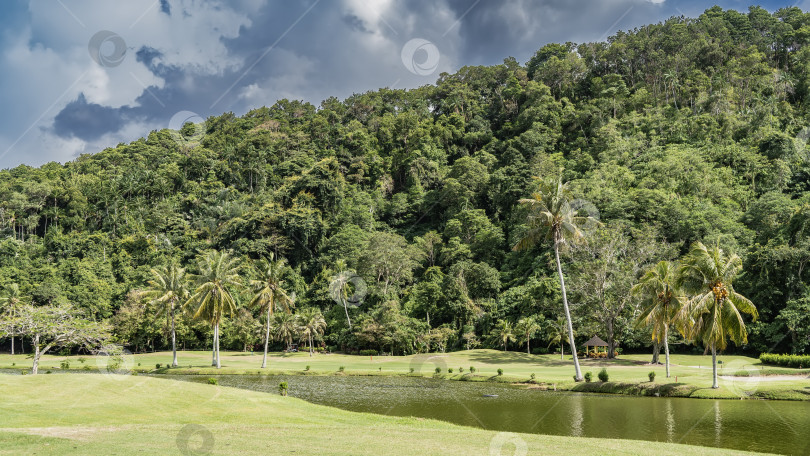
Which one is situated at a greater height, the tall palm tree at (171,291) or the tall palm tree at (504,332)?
the tall palm tree at (171,291)

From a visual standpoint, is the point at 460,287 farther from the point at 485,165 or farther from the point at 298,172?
the point at 298,172

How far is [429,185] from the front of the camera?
110m

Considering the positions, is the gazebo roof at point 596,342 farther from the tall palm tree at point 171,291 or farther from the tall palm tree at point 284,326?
the tall palm tree at point 171,291

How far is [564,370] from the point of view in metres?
45.2

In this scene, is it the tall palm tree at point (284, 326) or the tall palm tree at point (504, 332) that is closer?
the tall palm tree at point (504, 332)

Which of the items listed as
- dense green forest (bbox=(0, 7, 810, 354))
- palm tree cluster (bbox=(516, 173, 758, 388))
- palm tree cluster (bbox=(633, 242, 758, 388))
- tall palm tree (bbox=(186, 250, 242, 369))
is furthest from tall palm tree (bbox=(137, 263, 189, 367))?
palm tree cluster (bbox=(633, 242, 758, 388))

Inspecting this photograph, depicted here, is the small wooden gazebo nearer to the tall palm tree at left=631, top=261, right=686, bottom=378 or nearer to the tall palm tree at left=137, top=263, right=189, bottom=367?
the tall palm tree at left=631, top=261, right=686, bottom=378

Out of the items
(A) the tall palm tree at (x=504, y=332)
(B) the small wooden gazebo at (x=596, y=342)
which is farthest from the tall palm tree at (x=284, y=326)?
(B) the small wooden gazebo at (x=596, y=342)

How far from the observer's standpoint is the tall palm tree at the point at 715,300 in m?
29.7

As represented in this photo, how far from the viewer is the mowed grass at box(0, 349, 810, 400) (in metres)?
30.4

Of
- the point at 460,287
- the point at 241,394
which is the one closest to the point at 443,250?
the point at 460,287

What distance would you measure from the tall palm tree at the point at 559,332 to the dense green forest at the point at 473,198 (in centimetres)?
47

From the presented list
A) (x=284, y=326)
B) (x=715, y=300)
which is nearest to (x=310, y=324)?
(x=284, y=326)

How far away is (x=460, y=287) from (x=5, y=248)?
88.2 metres
